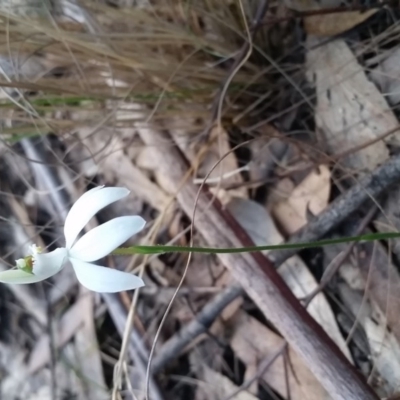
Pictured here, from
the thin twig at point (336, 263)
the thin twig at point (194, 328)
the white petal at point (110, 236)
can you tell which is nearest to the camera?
the white petal at point (110, 236)

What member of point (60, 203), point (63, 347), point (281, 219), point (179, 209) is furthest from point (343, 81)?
point (63, 347)

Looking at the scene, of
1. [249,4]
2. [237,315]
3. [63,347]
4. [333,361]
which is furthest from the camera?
[63,347]

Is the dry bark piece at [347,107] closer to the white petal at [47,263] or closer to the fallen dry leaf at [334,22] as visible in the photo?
the fallen dry leaf at [334,22]

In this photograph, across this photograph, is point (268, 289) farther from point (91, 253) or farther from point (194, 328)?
point (91, 253)

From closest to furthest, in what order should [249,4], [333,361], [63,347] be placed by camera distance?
[333,361] → [249,4] → [63,347]

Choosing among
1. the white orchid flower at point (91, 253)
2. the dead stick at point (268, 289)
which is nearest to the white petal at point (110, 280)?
the white orchid flower at point (91, 253)

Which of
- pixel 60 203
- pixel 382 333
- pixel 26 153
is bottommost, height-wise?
pixel 382 333

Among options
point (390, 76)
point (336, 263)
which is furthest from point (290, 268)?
point (390, 76)

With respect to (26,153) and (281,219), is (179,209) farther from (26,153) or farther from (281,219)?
(26,153)
